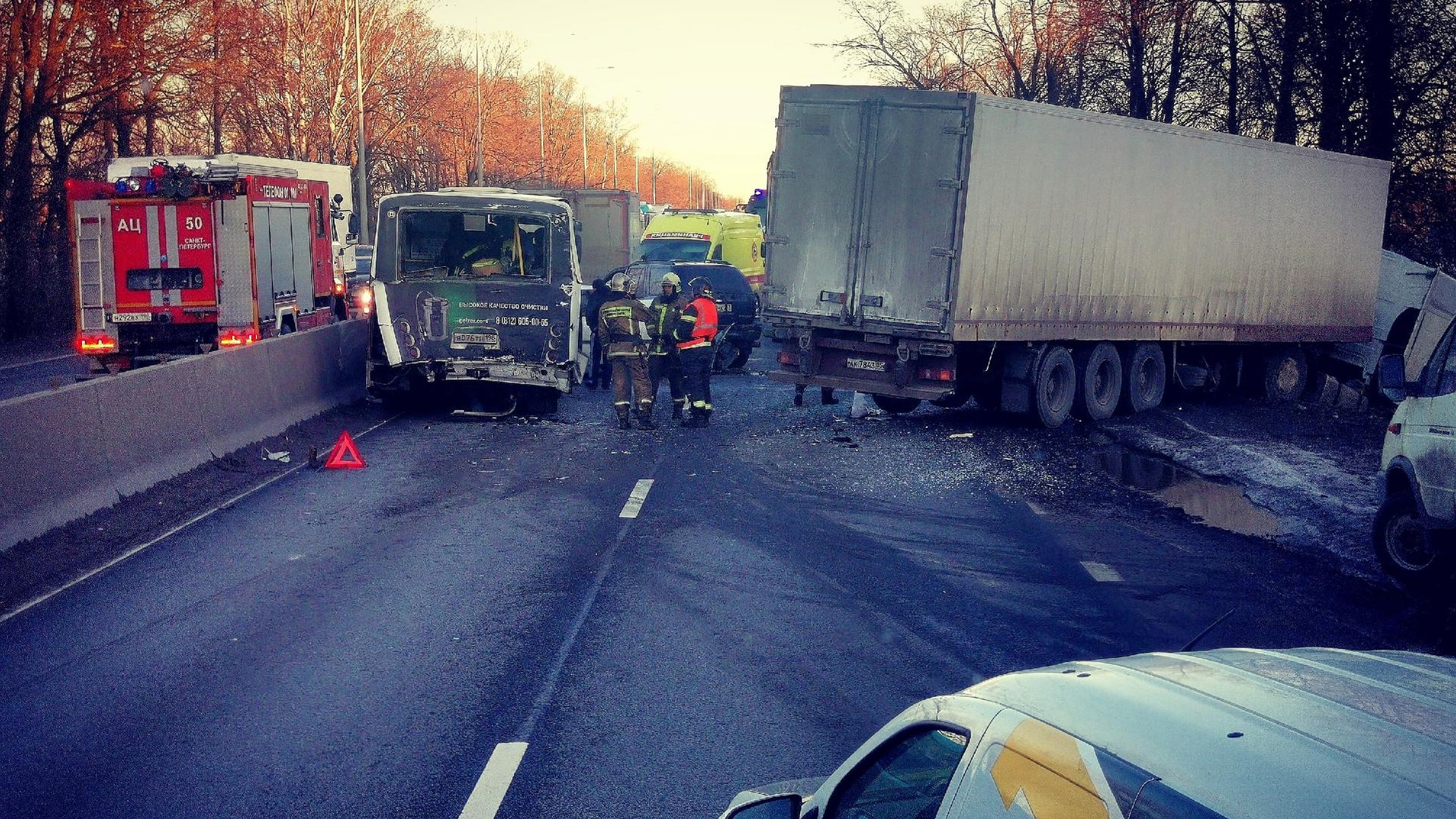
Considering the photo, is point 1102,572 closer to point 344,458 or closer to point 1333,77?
point 344,458

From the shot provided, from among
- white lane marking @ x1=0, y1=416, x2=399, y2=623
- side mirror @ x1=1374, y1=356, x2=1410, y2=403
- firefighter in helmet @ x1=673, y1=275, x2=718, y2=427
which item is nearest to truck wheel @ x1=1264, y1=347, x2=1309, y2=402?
firefighter in helmet @ x1=673, y1=275, x2=718, y2=427

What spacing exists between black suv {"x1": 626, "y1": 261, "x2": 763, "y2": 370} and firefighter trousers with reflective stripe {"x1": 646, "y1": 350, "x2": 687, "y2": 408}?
19.6 feet

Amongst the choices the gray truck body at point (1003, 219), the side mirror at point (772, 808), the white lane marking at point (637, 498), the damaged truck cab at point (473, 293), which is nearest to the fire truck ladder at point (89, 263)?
the damaged truck cab at point (473, 293)

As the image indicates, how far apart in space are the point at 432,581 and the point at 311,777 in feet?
10.9

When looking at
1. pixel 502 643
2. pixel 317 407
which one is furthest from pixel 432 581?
pixel 317 407

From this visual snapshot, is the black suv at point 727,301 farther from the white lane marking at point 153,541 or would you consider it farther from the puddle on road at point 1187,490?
the white lane marking at point 153,541

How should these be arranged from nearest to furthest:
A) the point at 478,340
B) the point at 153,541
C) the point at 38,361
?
the point at 153,541 < the point at 478,340 < the point at 38,361

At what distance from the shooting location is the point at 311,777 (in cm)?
538

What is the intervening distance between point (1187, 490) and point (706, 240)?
20848 millimetres

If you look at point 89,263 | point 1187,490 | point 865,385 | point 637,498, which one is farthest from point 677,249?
point 637,498

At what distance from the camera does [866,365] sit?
16.5m

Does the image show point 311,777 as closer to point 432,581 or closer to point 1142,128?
point 432,581

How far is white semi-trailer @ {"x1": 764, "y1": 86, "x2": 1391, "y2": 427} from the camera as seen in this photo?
613 inches

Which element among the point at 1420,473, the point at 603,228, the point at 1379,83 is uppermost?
the point at 1379,83
